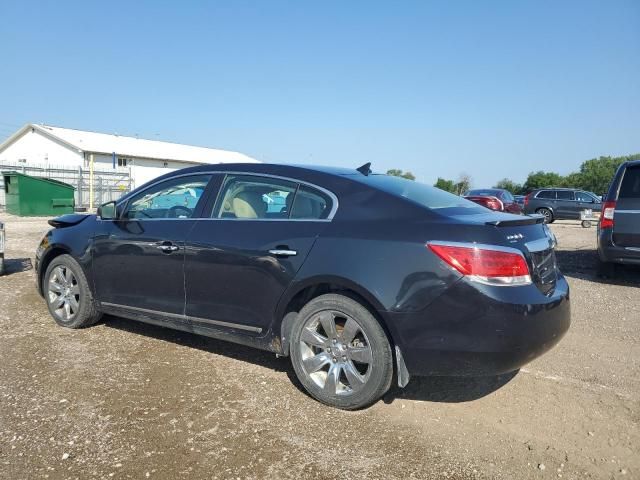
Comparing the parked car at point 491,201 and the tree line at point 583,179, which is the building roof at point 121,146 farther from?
the tree line at point 583,179

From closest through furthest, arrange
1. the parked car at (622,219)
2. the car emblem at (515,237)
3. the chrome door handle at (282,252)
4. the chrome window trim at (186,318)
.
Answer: the car emblem at (515,237), the chrome door handle at (282,252), the chrome window trim at (186,318), the parked car at (622,219)

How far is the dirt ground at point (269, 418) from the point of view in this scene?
→ 259cm

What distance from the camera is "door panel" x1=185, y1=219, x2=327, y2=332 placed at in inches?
132

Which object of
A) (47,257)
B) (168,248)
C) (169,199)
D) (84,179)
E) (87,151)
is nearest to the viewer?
(168,248)

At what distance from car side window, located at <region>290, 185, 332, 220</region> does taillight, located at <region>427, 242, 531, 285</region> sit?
0.85 meters

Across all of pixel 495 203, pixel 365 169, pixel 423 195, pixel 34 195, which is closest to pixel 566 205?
pixel 495 203

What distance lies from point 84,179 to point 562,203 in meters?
A: 23.5

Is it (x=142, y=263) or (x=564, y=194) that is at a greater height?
(x=564, y=194)

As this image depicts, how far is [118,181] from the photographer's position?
28.0 meters

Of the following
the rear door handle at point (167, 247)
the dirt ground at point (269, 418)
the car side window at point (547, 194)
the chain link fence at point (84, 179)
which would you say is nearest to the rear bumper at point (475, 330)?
the dirt ground at point (269, 418)

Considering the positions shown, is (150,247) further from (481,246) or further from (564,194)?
(564,194)

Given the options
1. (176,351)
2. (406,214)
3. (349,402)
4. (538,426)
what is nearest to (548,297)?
(538,426)

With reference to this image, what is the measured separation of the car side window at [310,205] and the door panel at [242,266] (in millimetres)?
68

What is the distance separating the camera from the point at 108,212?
441cm
